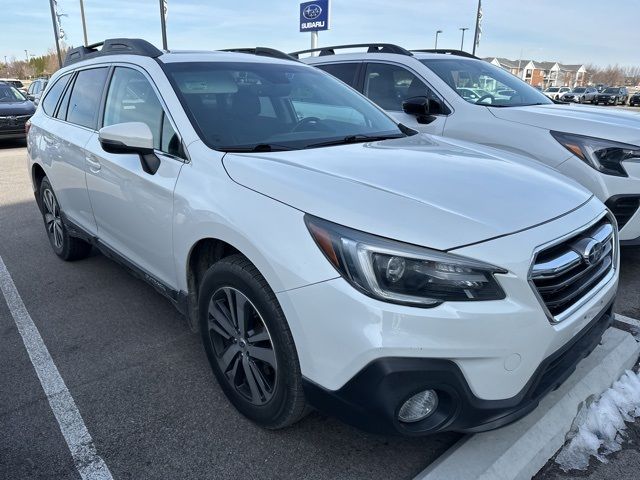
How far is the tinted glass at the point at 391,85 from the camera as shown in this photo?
504 centimetres

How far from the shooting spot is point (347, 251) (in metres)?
1.81

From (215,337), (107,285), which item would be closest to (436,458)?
(215,337)

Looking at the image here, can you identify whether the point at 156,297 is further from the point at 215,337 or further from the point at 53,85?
the point at 53,85

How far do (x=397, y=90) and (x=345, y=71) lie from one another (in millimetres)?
799

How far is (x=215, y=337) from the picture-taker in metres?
2.56

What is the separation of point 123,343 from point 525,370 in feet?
8.03

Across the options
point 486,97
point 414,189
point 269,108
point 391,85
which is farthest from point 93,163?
point 486,97

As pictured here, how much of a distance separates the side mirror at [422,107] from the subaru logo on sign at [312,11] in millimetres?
15160

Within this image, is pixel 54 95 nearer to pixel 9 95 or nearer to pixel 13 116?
pixel 13 116

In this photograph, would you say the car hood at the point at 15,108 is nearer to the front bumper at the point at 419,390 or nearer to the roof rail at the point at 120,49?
the roof rail at the point at 120,49

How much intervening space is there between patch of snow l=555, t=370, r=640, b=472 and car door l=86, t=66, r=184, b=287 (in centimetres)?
211

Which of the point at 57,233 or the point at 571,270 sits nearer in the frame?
the point at 571,270

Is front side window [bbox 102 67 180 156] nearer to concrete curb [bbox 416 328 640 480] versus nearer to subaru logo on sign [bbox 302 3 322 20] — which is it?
concrete curb [bbox 416 328 640 480]

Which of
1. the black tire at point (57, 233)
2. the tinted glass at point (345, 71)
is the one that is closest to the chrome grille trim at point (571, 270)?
the tinted glass at point (345, 71)
